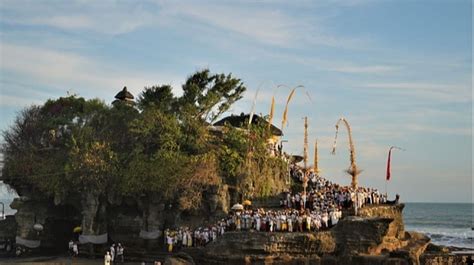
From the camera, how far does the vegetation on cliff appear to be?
115ft

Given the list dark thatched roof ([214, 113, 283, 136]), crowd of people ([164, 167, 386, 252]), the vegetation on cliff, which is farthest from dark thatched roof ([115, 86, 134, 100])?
crowd of people ([164, 167, 386, 252])

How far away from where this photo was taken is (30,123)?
127ft

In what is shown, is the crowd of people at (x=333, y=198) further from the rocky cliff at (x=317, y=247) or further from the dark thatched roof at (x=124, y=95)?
the dark thatched roof at (x=124, y=95)

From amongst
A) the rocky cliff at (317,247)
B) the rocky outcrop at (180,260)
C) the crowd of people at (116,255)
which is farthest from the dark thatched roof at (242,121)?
the rocky outcrop at (180,260)

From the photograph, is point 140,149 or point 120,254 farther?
point 140,149

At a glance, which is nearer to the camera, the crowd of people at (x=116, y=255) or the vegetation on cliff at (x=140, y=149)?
the crowd of people at (x=116, y=255)

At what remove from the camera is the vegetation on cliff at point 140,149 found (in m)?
35.1

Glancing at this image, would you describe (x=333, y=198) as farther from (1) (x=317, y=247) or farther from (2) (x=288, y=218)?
(1) (x=317, y=247)

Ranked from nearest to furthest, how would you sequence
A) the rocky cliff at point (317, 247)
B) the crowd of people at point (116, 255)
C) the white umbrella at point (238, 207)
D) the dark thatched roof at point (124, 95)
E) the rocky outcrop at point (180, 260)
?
the rocky outcrop at point (180, 260) → the rocky cliff at point (317, 247) → the crowd of people at point (116, 255) → the white umbrella at point (238, 207) → the dark thatched roof at point (124, 95)

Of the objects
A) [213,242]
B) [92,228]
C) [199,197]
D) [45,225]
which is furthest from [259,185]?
[45,225]

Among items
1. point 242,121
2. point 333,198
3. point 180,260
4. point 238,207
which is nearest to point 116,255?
point 180,260

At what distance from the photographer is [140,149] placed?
1454 inches

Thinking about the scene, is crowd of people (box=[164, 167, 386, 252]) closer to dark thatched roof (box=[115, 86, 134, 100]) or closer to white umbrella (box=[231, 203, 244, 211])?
white umbrella (box=[231, 203, 244, 211])

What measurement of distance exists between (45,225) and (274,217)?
57.5 ft
